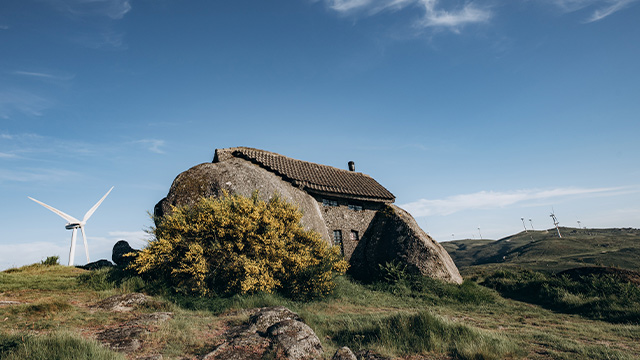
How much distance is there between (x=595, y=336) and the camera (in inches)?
375

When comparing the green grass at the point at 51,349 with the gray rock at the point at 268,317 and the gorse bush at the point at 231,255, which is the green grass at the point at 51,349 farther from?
the gorse bush at the point at 231,255

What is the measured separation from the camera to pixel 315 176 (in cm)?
2203

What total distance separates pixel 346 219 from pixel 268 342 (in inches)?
565

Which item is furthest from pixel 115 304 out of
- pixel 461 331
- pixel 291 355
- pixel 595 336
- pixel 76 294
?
pixel 595 336

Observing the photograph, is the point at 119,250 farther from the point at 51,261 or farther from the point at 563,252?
the point at 563,252

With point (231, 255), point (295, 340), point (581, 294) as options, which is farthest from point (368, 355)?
point (581, 294)

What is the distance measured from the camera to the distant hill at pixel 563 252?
5395 cm

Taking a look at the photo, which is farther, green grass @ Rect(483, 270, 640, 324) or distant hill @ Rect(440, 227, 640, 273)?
distant hill @ Rect(440, 227, 640, 273)

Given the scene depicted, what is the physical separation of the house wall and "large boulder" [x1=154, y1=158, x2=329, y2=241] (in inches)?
91.8

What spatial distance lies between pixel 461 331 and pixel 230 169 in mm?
12669

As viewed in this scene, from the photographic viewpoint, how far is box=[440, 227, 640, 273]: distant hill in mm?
53950

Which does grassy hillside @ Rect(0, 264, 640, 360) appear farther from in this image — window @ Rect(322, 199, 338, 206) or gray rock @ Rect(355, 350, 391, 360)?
window @ Rect(322, 199, 338, 206)

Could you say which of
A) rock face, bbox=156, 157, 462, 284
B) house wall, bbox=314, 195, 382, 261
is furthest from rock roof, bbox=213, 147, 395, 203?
house wall, bbox=314, 195, 382, 261

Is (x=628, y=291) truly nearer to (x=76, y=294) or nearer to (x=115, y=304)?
(x=115, y=304)
